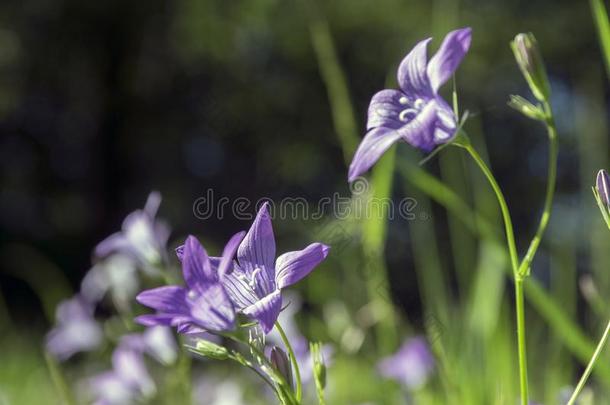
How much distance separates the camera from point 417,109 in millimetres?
832

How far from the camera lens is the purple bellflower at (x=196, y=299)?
66cm

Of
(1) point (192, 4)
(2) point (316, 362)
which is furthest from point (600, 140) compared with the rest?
(1) point (192, 4)

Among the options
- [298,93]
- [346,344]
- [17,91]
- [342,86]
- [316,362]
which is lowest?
[346,344]

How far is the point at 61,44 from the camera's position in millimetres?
12977

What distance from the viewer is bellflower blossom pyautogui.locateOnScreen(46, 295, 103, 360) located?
200 centimetres

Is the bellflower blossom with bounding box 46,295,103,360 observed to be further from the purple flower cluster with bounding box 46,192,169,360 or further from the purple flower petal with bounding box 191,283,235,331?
the purple flower petal with bounding box 191,283,235,331

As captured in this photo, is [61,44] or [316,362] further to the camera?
[61,44]

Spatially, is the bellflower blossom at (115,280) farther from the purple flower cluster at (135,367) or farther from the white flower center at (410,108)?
the white flower center at (410,108)

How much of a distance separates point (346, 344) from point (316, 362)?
1.89 feet

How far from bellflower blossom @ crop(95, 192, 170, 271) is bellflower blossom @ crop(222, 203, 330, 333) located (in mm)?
523

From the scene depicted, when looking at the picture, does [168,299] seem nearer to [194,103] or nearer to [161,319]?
[161,319]

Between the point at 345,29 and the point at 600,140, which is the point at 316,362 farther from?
the point at 345,29

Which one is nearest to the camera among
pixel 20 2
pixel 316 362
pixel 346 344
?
pixel 316 362

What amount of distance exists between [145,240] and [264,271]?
0.67 meters
